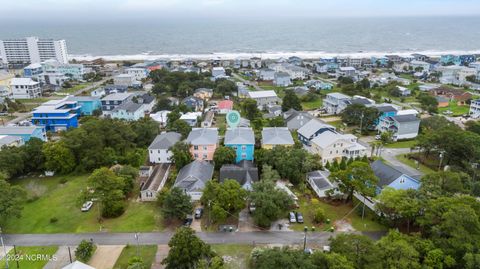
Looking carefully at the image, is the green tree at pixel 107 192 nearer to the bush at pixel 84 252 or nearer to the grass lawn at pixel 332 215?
the bush at pixel 84 252

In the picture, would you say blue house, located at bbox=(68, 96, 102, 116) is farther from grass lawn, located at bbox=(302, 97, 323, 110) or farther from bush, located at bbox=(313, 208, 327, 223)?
bush, located at bbox=(313, 208, 327, 223)

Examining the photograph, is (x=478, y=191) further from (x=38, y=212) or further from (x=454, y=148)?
(x=38, y=212)

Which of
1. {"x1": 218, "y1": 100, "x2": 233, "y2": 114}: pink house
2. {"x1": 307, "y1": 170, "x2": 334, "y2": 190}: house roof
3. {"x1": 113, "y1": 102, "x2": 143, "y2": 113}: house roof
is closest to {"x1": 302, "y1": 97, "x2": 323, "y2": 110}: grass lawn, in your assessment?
{"x1": 218, "y1": 100, "x2": 233, "y2": 114}: pink house

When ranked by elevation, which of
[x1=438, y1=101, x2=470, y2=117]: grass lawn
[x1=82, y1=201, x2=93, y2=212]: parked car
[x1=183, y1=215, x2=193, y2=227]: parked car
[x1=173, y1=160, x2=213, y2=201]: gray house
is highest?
[x1=173, y1=160, x2=213, y2=201]: gray house

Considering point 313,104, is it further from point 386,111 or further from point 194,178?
point 194,178

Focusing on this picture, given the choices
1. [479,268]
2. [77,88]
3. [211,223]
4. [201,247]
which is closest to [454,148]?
[479,268]

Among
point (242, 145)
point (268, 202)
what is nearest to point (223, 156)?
point (242, 145)

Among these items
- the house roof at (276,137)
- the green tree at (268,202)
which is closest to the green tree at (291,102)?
the house roof at (276,137)
